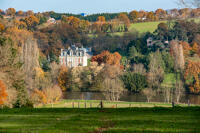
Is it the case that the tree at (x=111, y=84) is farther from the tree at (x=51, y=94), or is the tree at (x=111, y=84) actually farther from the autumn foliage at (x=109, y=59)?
the autumn foliage at (x=109, y=59)

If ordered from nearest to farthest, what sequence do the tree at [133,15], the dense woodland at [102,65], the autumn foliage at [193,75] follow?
the dense woodland at [102,65] < the autumn foliage at [193,75] < the tree at [133,15]

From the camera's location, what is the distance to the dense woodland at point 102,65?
3634cm

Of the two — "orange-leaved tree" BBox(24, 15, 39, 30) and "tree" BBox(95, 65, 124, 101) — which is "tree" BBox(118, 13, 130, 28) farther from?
"tree" BBox(95, 65, 124, 101)

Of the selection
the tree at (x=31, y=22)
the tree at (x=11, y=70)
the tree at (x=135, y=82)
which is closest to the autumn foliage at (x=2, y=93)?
the tree at (x=11, y=70)

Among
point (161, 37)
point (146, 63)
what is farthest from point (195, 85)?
point (161, 37)

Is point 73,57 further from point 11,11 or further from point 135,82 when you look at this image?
point 11,11

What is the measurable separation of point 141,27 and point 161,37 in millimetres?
29377

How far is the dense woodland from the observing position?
36.3m

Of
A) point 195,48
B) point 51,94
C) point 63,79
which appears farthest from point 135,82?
point 195,48

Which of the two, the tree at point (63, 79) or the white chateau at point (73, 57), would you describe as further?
the white chateau at point (73, 57)

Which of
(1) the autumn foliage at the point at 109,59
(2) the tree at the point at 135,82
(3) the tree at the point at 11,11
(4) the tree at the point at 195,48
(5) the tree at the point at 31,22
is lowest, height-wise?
(2) the tree at the point at 135,82

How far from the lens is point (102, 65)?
78.1 meters

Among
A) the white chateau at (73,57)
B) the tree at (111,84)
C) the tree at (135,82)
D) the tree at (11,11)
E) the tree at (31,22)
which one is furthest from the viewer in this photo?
the tree at (11,11)

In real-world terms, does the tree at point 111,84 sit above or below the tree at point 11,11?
below
